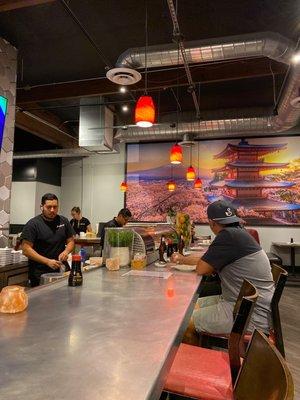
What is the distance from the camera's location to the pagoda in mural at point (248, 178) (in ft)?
28.1

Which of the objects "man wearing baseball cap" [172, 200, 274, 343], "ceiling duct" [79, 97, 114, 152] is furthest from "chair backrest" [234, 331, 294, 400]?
"ceiling duct" [79, 97, 114, 152]

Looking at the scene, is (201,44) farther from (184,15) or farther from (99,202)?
(99,202)

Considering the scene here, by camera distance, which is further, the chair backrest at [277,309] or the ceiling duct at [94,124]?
the ceiling duct at [94,124]

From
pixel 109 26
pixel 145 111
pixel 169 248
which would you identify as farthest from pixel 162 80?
pixel 169 248

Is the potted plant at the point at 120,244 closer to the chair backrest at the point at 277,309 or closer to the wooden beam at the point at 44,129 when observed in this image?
the chair backrest at the point at 277,309

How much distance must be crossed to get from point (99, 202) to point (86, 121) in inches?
121

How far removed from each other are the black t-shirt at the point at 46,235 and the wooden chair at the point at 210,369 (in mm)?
2157

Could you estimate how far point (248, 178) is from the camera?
8.77 meters

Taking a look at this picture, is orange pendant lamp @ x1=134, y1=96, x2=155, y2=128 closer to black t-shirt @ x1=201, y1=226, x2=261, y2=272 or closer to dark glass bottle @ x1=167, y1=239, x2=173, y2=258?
dark glass bottle @ x1=167, y1=239, x2=173, y2=258

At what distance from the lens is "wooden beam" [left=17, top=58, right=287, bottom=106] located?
18.0 feet

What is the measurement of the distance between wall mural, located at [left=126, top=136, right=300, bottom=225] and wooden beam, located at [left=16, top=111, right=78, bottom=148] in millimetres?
1918

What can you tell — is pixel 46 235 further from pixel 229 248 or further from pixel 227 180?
pixel 227 180

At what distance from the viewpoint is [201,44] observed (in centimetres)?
426

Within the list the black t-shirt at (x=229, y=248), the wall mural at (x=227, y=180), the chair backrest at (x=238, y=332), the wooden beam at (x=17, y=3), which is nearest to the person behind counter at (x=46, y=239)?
the black t-shirt at (x=229, y=248)
